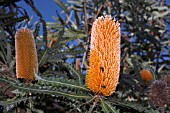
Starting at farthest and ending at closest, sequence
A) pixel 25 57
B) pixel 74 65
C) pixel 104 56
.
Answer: pixel 74 65
pixel 25 57
pixel 104 56

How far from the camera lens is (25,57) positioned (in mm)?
1418

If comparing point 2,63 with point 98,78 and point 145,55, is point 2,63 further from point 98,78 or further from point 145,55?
point 145,55

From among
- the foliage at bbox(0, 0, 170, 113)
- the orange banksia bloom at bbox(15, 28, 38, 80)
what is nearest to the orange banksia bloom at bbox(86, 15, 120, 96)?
the foliage at bbox(0, 0, 170, 113)

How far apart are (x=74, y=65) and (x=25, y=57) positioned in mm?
1679

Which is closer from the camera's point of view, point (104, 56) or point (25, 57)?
point (104, 56)

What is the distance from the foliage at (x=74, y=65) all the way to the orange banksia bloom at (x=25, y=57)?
0.04 m

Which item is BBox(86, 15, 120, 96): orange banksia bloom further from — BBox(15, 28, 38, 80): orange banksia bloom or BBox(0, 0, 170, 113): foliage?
BBox(15, 28, 38, 80): orange banksia bloom

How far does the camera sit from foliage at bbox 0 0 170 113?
45.7 inches

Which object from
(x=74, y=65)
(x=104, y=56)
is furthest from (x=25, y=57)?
(x=74, y=65)

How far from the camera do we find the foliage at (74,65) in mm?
1160

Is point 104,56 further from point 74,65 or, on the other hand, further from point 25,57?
point 74,65

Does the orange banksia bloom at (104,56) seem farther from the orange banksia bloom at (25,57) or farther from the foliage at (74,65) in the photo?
the orange banksia bloom at (25,57)

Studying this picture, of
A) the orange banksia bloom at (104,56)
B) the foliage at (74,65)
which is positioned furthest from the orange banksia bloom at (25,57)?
the orange banksia bloom at (104,56)

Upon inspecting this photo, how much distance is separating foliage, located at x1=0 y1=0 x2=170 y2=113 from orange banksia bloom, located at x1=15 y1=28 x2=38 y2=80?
1.5 inches
